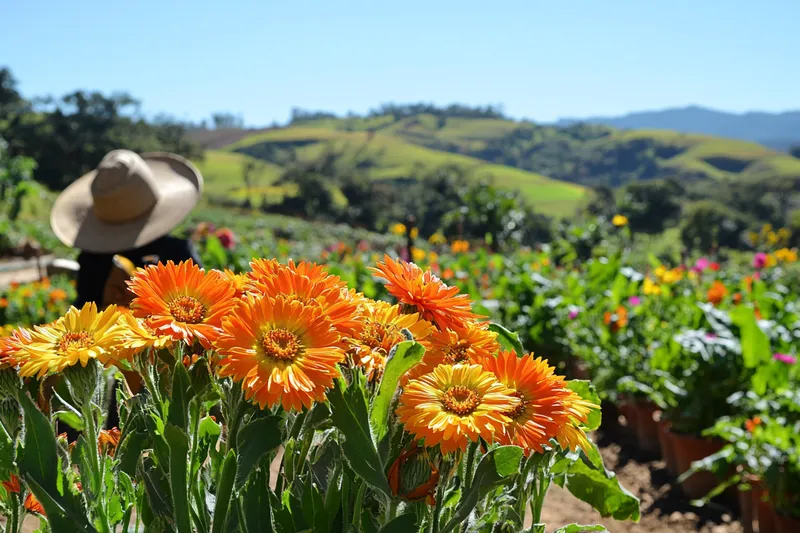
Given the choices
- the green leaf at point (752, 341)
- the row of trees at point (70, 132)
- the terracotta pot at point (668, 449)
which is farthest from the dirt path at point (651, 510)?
the row of trees at point (70, 132)

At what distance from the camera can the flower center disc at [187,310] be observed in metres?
0.65

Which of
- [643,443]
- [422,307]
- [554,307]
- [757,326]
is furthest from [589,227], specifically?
[422,307]

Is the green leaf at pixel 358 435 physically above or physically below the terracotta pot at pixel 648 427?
above

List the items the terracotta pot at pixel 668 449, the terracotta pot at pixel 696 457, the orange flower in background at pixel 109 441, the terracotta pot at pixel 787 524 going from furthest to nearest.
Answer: the terracotta pot at pixel 668 449
the terracotta pot at pixel 696 457
the terracotta pot at pixel 787 524
the orange flower in background at pixel 109 441

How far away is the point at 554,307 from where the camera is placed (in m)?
4.68

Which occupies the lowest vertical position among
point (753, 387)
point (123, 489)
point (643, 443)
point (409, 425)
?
point (643, 443)

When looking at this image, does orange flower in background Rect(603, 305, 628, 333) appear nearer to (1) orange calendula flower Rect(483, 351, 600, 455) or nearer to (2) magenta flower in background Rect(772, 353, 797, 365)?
(2) magenta flower in background Rect(772, 353, 797, 365)

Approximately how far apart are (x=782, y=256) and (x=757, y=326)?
4507 millimetres

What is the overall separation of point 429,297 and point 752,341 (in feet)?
9.61

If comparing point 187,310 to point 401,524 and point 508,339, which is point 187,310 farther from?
point 508,339

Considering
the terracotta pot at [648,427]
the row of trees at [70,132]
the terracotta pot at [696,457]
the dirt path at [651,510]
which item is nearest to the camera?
the dirt path at [651,510]

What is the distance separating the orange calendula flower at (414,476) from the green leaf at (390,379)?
0.03 m

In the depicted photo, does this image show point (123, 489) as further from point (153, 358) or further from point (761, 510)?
point (761, 510)

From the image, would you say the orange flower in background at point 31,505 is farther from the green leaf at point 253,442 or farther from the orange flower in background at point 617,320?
the orange flower in background at point 617,320
